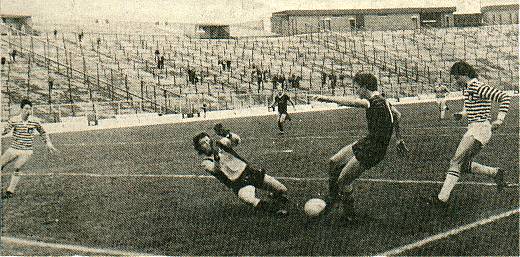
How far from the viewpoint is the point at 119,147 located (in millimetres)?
19484

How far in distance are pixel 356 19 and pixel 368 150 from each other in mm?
76397

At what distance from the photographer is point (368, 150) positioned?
272 inches

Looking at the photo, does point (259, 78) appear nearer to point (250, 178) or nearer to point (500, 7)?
point (250, 178)

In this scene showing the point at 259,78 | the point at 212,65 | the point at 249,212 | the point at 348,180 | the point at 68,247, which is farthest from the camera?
the point at 212,65

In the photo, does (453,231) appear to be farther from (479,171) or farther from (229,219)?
(229,219)

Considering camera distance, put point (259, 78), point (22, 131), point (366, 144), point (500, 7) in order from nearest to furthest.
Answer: point (366, 144) → point (22, 131) → point (259, 78) → point (500, 7)

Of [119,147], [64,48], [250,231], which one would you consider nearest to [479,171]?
[250,231]

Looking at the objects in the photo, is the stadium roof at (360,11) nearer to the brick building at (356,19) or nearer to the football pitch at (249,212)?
the brick building at (356,19)

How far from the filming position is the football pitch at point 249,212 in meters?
6.36

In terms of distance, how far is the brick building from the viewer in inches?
3059

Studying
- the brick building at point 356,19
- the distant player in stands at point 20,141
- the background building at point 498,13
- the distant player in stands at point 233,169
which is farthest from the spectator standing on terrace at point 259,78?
the background building at point 498,13

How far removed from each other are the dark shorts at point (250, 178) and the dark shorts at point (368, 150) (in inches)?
64.7

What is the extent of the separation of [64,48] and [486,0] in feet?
234

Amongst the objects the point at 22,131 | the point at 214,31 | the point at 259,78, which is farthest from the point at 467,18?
the point at 22,131
